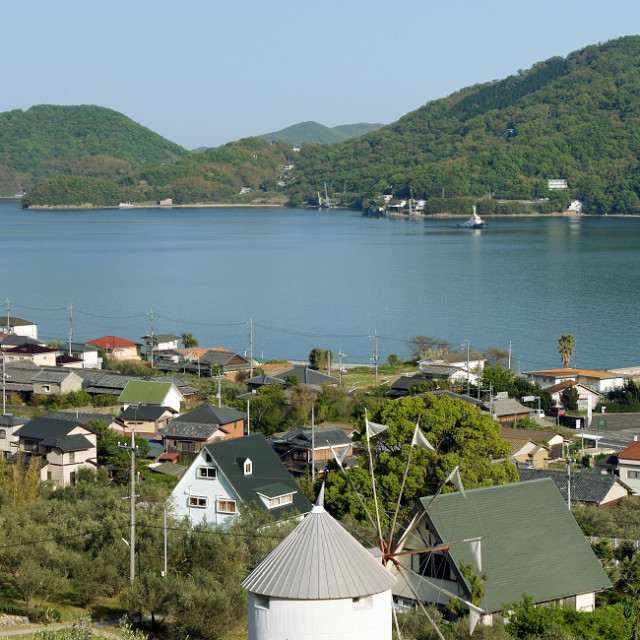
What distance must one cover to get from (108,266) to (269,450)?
4390cm

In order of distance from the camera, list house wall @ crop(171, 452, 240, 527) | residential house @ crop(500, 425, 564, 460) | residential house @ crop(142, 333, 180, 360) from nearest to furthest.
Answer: house wall @ crop(171, 452, 240, 527) → residential house @ crop(500, 425, 564, 460) → residential house @ crop(142, 333, 180, 360)

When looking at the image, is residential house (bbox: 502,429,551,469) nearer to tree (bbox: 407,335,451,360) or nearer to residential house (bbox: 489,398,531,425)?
residential house (bbox: 489,398,531,425)

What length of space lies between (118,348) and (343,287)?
20.3 m

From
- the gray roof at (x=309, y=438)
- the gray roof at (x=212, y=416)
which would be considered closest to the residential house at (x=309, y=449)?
the gray roof at (x=309, y=438)

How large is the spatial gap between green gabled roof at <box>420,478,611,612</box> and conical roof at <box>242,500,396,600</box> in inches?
127

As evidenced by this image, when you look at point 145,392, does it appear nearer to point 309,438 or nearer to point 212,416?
point 212,416

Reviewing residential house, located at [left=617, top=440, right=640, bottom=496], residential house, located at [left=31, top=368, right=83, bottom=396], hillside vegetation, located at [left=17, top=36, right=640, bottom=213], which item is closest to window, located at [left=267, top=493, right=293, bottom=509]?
residential house, located at [left=617, top=440, right=640, bottom=496]

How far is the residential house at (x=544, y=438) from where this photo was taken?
1503cm

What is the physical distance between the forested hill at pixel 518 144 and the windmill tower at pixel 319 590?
299 ft

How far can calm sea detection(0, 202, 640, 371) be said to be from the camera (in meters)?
31.0

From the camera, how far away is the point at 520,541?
25.0 ft

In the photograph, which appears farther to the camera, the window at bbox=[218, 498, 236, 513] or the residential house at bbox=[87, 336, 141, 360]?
the residential house at bbox=[87, 336, 141, 360]

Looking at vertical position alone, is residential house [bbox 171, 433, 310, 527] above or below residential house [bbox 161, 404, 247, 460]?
above

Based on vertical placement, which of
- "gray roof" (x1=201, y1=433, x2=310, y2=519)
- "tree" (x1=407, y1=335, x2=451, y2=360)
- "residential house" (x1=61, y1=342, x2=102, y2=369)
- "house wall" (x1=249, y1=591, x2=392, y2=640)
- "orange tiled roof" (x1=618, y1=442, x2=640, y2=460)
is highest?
"house wall" (x1=249, y1=591, x2=392, y2=640)
